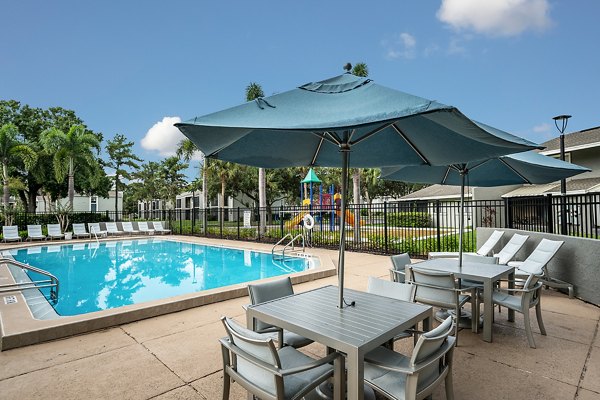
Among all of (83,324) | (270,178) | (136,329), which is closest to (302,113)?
(136,329)

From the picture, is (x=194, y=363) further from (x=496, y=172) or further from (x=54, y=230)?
(x=54, y=230)

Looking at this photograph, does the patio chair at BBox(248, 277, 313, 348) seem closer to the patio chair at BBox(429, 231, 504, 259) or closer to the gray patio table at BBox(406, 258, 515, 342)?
the gray patio table at BBox(406, 258, 515, 342)

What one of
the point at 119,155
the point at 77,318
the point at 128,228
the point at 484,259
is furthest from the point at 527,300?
the point at 119,155

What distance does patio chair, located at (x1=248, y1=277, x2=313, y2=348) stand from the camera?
115 inches

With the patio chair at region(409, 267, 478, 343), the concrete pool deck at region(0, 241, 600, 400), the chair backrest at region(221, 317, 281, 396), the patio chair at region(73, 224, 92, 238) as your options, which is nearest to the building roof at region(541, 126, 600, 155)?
the concrete pool deck at region(0, 241, 600, 400)

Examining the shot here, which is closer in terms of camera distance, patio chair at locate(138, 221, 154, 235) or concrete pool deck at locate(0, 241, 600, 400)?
concrete pool deck at locate(0, 241, 600, 400)

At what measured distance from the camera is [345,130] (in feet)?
7.35

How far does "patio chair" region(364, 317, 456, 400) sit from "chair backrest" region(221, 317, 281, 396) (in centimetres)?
68

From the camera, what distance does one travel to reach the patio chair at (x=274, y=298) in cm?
292

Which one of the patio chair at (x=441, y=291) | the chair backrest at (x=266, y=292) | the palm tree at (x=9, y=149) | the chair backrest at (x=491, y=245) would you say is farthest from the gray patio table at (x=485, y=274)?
the palm tree at (x=9, y=149)

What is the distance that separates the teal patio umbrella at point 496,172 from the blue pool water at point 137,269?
17.5ft

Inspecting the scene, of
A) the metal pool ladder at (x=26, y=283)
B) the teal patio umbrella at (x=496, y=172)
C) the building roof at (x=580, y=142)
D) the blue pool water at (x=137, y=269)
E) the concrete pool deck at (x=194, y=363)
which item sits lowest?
the blue pool water at (x=137, y=269)

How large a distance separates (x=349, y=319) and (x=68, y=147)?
2347 cm

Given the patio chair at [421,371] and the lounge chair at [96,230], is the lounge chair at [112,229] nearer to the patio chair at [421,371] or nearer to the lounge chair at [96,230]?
the lounge chair at [96,230]
